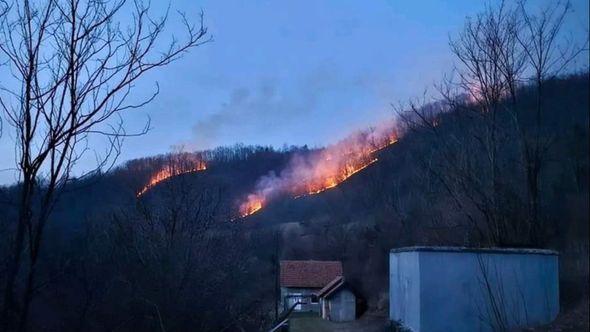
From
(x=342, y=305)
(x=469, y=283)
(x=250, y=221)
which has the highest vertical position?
(x=250, y=221)

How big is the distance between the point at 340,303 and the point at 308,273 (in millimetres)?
14100

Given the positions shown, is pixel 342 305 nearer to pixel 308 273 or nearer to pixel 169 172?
pixel 308 273

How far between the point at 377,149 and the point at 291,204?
65.2ft

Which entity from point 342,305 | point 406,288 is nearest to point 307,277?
point 342,305

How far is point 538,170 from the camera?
1981 centimetres

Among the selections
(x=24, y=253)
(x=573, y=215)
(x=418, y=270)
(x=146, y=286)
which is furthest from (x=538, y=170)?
(x=24, y=253)

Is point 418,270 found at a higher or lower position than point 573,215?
lower

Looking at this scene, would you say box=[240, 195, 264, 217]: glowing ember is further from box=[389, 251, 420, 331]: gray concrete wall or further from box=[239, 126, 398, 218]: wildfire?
box=[239, 126, 398, 218]: wildfire

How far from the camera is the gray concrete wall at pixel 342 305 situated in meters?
45.1

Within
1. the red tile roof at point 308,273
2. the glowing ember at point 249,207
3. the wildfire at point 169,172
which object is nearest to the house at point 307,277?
the red tile roof at point 308,273

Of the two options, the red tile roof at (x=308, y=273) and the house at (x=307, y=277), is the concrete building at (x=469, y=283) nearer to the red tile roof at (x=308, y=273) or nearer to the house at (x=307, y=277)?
the house at (x=307, y=277)

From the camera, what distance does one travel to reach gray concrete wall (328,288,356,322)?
45.1 metres

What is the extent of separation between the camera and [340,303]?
152 ft

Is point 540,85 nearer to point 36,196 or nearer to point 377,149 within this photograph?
point 36,196
